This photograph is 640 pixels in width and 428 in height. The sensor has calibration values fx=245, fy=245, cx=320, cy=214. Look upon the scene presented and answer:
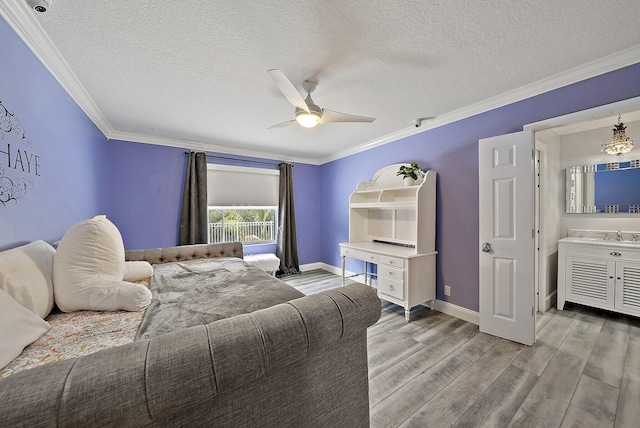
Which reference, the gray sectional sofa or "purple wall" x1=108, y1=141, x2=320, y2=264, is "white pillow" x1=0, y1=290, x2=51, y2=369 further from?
"purple wall" x1=108, y1=141, x2=320, y2=264

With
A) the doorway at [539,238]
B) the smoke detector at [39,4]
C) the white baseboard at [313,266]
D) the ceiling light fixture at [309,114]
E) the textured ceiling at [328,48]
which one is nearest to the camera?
the smoke detector at [39,4]

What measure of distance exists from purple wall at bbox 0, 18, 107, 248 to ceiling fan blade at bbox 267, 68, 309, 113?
1.52 meters

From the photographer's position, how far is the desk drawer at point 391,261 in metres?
3.00

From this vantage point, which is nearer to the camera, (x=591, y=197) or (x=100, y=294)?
(x=100, y=294)

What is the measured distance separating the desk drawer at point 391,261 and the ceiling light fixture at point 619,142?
9.49 ft

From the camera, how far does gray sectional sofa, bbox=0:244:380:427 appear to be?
23.2 inches

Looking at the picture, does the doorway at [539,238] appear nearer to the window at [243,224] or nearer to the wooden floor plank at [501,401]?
the wooden floor plank at [501,401]

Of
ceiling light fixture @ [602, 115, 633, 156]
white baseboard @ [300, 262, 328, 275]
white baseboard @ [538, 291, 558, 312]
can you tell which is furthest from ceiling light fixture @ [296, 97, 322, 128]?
white baseboard @ [538, 291, 558, 312]

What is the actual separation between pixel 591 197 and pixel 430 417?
3.83 m

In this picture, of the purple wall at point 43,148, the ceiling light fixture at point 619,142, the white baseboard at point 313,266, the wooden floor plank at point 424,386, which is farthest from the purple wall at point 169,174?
the ceiling light fixture at point 619,142

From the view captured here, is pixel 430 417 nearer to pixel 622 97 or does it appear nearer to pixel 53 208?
pixel 622 97

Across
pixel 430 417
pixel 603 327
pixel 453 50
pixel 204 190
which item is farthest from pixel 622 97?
pixel 204 190

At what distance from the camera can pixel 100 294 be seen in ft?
4.83

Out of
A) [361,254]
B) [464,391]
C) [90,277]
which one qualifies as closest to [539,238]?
[361,254]
